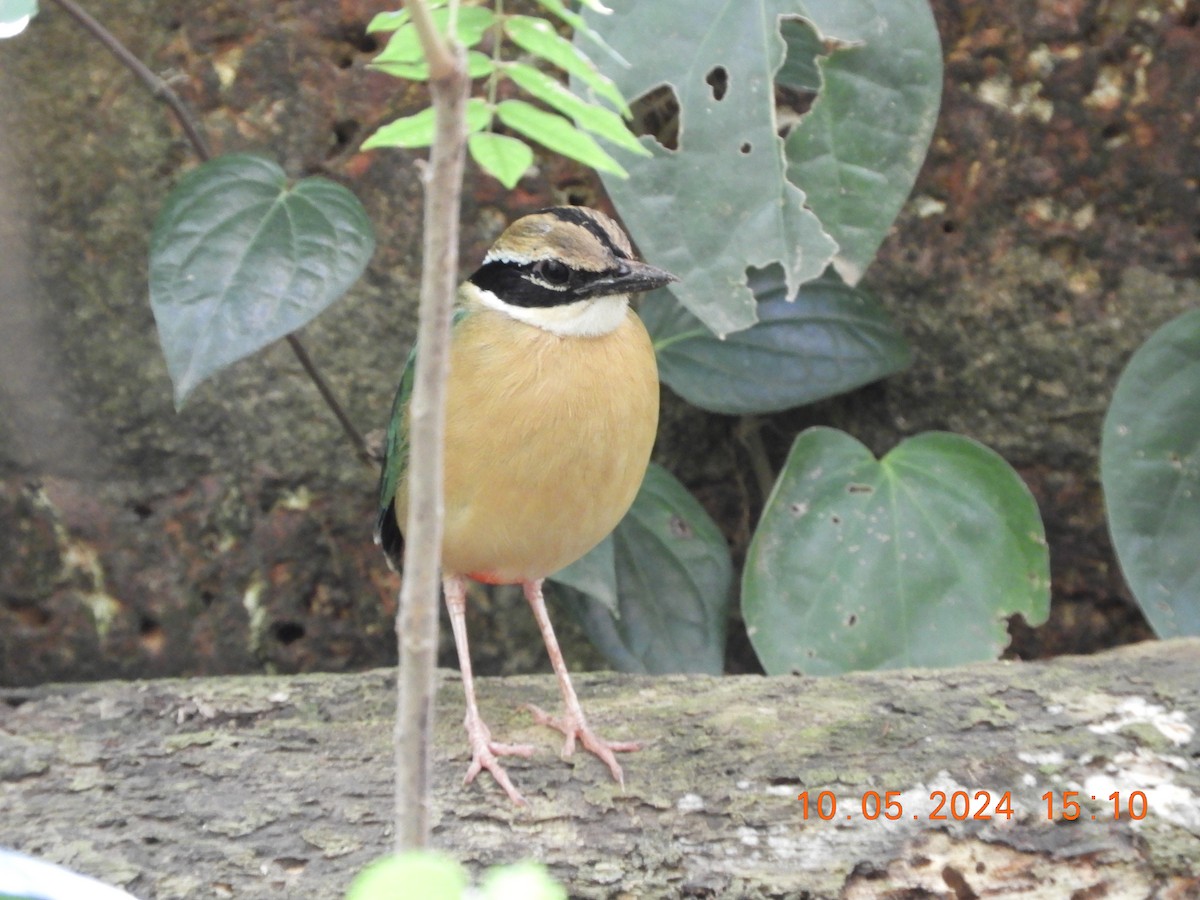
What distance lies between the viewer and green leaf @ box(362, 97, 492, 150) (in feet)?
4.59

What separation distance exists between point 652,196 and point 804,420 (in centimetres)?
147

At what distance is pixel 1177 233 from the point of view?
4316 millimetres

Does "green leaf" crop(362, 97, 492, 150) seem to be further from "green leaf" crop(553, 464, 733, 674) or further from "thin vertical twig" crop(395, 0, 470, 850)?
"green leaf" crop(553, 464, 733, 674)

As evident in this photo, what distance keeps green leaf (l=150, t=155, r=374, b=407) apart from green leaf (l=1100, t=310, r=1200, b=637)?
2448 mm

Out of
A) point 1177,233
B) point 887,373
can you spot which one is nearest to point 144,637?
point 887,373

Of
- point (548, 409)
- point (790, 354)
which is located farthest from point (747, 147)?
point (548, 409)

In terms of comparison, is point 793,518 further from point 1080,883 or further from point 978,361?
point 1080,883

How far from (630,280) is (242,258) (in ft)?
4.01

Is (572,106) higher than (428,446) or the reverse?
higher

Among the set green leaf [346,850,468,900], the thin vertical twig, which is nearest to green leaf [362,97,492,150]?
the thin vertical twig

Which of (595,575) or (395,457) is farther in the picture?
(595,575)

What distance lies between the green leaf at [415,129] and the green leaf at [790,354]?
2819 millimetres

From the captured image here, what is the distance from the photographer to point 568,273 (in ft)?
10.3

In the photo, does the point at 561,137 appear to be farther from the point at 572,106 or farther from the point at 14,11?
the point at 14,11
